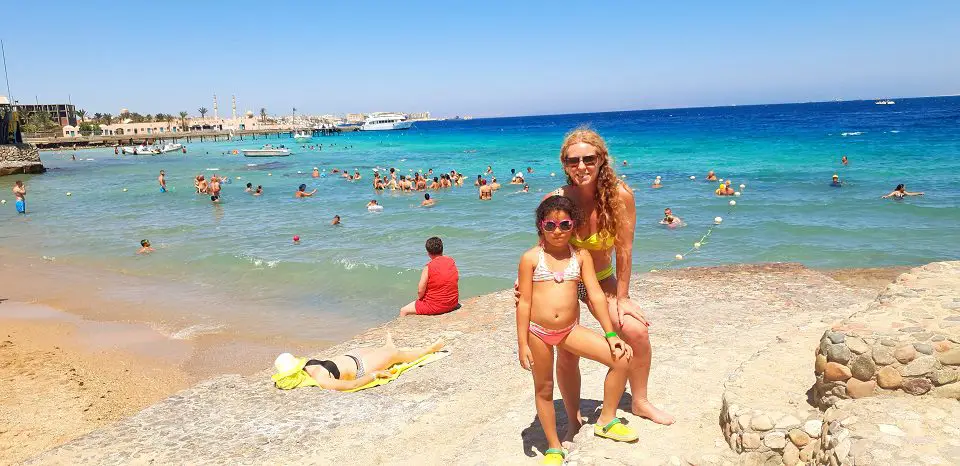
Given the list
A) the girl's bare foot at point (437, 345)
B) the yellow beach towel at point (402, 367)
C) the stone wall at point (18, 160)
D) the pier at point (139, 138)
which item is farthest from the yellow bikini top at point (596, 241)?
the pier at point (139, 138)

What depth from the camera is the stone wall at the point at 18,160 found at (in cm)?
4050

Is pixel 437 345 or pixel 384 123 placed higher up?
pixel 384 123

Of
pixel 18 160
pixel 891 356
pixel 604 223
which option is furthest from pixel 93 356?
pixel 18 160

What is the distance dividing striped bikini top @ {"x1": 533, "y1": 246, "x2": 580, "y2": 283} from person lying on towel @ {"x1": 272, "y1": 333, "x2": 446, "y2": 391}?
129 inches

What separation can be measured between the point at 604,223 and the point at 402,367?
141 inches

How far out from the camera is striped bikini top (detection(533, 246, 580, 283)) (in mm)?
3701

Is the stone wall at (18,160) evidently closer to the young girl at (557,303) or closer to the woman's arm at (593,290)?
the young girl at (557,303)

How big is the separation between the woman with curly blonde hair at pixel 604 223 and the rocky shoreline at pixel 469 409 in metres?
0.66

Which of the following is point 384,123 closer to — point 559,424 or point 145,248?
point 145,248

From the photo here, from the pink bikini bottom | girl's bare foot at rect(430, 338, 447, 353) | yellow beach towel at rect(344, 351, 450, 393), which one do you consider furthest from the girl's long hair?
girl's bare foot at rect(430, 338, 447, 353)

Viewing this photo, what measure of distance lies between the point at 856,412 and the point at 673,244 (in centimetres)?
1167

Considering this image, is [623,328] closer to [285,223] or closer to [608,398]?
[608,398]

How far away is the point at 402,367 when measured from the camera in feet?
22.1

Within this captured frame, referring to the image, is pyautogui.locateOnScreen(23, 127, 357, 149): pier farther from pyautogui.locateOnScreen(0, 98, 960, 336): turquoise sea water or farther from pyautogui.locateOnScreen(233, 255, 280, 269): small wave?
pyautogui.locateOnScreen(233, 255, 280, 269): small wave
